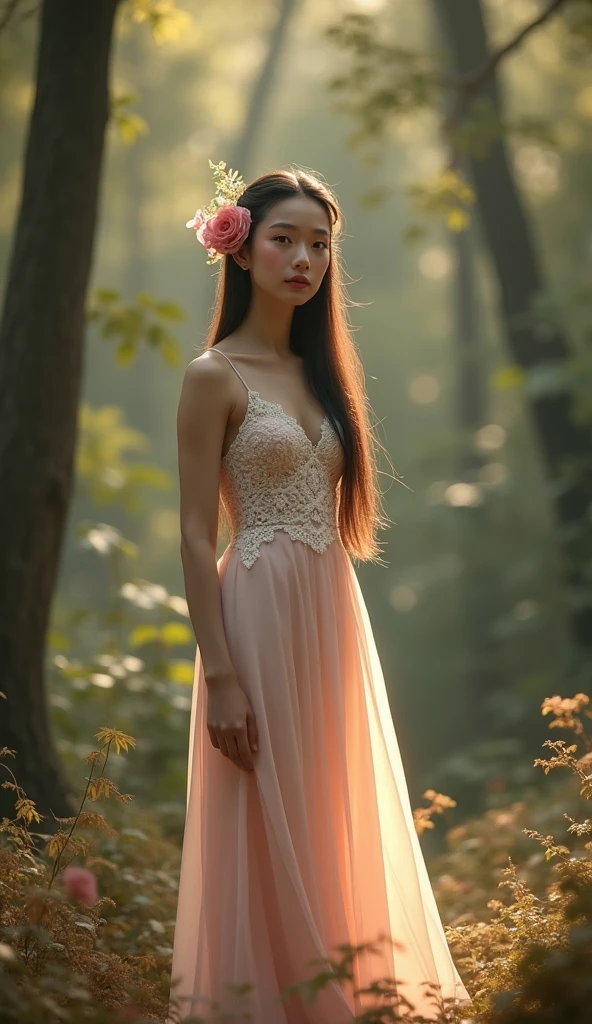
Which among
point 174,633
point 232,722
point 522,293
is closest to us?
point 232,722

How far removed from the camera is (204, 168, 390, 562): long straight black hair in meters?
3.14

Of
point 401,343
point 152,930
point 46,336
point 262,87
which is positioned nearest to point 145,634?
point 46,336

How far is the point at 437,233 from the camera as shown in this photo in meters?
25.0

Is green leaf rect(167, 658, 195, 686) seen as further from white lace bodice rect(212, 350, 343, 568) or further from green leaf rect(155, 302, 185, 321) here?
white lace bodice rect(212, 350, 343, 568)

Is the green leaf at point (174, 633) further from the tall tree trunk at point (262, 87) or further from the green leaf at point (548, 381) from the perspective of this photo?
the tall tree trunk at point (262, 87)

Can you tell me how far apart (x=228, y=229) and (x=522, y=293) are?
5545mm

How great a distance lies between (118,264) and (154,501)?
695cm

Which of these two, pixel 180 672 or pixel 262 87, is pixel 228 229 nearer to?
pixel 180 672

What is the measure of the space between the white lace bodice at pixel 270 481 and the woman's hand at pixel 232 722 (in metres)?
0.35

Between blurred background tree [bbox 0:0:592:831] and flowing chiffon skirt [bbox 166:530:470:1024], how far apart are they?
1.05m

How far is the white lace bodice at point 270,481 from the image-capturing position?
115 inches

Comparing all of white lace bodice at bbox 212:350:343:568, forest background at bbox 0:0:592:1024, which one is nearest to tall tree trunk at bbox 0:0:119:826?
forest background at bbox 0:0:592:1024

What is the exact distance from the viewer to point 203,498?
112 inches

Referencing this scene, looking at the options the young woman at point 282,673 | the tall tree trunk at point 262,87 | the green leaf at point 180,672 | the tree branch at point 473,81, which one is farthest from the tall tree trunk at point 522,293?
the tall tree trunk at point 262,87
